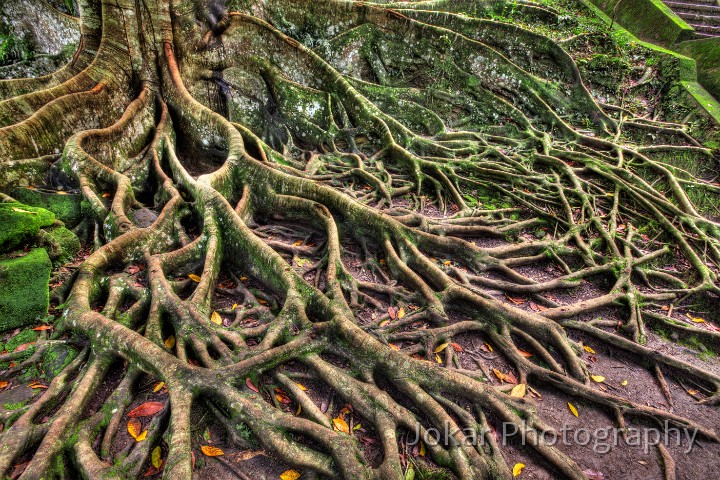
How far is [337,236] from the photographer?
4020mm

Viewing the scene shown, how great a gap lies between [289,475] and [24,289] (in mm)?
2462

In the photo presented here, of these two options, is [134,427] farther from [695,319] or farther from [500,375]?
[695,319]

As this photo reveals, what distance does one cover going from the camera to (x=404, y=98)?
693cm

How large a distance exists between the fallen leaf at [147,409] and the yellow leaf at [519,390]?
8.56ft

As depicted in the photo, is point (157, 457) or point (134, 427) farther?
point (134, 427)

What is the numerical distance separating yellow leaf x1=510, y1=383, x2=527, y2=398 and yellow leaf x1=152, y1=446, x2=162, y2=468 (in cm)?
252

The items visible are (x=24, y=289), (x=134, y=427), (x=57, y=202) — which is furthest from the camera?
(x=57, y=202)

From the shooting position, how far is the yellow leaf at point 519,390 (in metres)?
2.98

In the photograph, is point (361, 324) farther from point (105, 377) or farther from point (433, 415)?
point (105, 377)

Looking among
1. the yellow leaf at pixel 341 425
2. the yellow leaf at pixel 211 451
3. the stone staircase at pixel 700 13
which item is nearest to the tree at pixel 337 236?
the yellow leaf at pixel 341 425

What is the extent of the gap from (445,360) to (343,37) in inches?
242

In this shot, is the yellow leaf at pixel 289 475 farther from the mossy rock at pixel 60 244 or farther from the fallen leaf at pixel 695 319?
the fallen leaf at pixel 695 319

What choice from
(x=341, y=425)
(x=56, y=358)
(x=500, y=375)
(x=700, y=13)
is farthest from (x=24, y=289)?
(x=700, y=13)

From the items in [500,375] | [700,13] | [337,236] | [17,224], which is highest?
[700,13]
